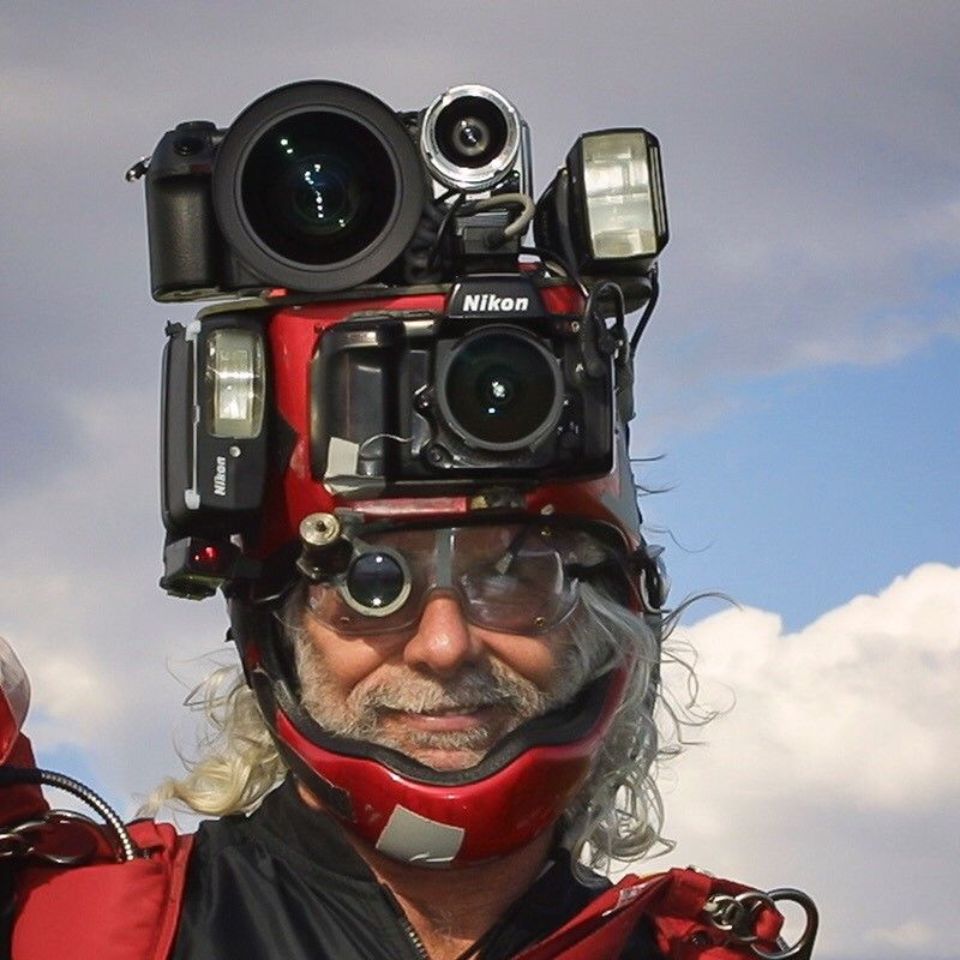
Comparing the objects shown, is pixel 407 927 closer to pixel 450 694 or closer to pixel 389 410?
pixel 450 694

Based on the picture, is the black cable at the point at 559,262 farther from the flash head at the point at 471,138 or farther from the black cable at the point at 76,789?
the black cable at the point at 76,789

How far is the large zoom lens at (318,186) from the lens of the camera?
4.82 meters

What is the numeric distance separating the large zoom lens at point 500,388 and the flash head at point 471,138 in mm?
430

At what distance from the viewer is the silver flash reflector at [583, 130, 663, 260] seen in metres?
5.04

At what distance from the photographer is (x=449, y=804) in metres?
4.57

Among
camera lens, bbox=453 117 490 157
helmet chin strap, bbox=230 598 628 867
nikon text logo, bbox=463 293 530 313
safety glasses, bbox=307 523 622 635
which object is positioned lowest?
helmet chin strap, bbox=230 598 628 867

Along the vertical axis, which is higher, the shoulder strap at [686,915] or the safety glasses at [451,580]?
the safety glasses at [451,580]

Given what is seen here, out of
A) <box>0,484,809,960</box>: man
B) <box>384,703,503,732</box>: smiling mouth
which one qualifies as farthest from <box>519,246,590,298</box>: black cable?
<box>384,703,503,732</box>: smiling mouth

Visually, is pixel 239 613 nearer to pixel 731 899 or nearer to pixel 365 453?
pixel 365 453

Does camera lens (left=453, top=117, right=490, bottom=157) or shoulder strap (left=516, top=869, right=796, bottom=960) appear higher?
camera lens (left=453, top=117, right=490, bottom=157)

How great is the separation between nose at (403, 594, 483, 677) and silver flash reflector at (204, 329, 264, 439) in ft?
1.84

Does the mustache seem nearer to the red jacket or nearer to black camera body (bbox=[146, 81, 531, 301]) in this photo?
the red jacket

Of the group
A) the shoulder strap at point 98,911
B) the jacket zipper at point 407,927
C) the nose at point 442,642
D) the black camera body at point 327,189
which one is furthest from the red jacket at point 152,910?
the black camera body at point 327,189

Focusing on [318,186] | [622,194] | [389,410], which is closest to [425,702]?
[389,410]
